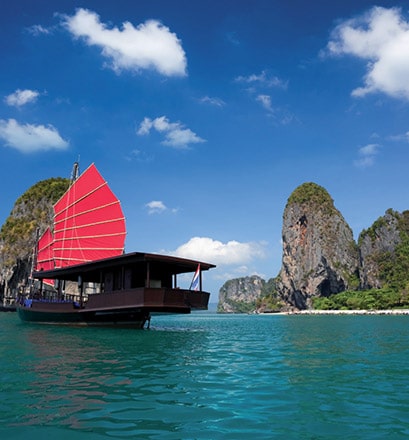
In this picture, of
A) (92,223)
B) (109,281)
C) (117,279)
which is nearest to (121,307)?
(117,279)

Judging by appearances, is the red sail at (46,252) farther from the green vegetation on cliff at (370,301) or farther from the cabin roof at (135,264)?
the green vegetation on cliff at (370,301)

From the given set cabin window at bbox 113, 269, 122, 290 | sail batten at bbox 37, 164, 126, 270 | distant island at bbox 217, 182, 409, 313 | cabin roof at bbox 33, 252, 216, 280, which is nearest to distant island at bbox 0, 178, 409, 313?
distant island at bbox 217, 182, 409, 313

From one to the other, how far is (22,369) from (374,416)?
282 inches

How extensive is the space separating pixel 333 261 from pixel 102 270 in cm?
10584

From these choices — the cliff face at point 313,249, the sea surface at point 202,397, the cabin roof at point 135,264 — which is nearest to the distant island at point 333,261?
the cliff face at point 313,249

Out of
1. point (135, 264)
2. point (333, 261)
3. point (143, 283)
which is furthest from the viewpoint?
point (333, 261)

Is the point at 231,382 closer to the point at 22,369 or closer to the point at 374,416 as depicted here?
the point at 374,416

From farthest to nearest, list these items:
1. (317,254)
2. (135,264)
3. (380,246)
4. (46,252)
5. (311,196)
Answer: (311,196), (317,254), (380,246), (46,252), (135,264)

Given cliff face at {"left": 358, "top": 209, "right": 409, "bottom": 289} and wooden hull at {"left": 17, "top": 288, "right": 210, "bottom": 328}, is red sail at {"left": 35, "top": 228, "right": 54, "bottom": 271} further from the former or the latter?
cliff face at {"left": 358, "top": 209, "right": 409, "bottom": 289}

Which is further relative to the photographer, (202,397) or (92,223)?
(92,223)

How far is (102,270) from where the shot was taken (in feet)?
78.1

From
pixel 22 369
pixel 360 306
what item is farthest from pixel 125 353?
pixel 360 306

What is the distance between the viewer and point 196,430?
4547mm

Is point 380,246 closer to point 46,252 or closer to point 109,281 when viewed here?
point 46,252
